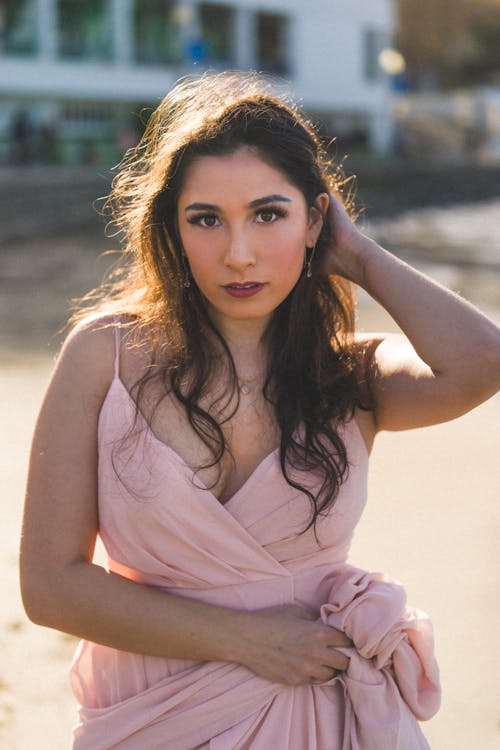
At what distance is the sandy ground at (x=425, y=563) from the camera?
10.2 ft

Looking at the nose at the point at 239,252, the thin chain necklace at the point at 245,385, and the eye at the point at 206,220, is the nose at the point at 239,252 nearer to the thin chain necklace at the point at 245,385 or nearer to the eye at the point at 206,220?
the eye at the point at 206,220

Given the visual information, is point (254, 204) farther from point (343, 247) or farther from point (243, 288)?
point (343, 247)

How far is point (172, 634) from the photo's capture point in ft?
5.70

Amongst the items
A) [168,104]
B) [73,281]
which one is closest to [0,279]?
[73,281]

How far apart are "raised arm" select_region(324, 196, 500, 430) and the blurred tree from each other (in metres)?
54.8

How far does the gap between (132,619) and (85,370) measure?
466 mm

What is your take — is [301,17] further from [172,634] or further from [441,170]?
[172,634]

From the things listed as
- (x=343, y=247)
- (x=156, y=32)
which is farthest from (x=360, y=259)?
(x=156, y=32)

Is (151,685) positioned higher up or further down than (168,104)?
further down

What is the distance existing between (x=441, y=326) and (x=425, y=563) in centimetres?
256

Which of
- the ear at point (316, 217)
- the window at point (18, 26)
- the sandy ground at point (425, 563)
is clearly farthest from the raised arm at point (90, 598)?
the window at point (18, 26)

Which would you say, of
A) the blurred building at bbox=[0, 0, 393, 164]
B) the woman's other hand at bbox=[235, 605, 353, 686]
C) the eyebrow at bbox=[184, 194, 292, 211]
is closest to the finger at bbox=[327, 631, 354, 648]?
the woman's other hand at bbox=[235, 605, 353, 686]

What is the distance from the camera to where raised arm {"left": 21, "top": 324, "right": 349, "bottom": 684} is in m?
1.74

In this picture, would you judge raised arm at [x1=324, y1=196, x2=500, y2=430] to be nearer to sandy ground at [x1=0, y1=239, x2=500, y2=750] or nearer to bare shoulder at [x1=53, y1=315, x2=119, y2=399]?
bare shoulder at [x1=53, y1=315, x2=119, y2=399]
